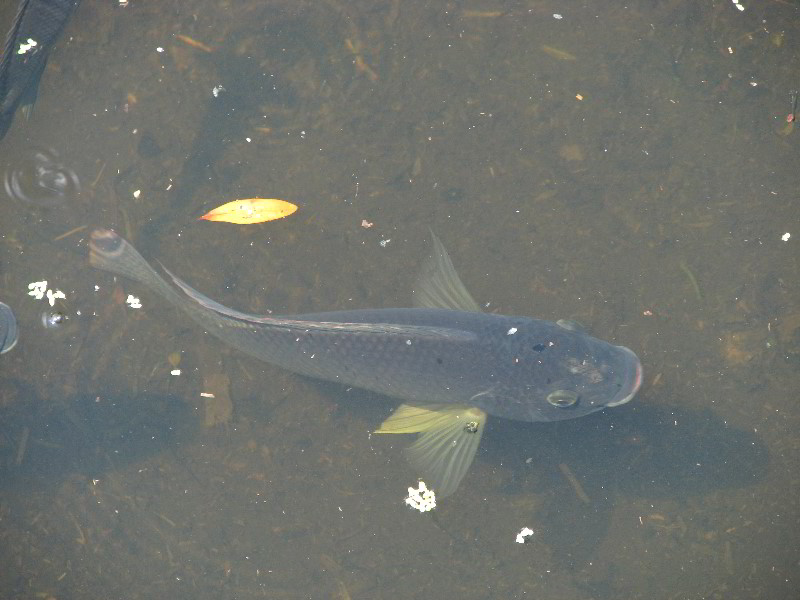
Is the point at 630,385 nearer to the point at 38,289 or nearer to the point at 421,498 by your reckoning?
the point at 421,498

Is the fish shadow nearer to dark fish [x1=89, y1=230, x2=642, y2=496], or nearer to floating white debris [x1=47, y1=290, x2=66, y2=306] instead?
dark fish [x1=89, y1=230, x2=642, y2=496]

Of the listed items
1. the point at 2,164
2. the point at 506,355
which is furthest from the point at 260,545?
the point at 2,164

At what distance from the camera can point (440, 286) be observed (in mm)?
4824

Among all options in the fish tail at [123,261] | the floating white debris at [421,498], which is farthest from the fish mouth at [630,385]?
the fish tail at [123,261]

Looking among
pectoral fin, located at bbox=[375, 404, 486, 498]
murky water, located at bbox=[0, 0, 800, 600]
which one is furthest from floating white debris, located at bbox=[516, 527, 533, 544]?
pectoral fin, located at bbox=[375, 404, 486, 498]

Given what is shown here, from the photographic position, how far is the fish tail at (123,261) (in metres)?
4.73

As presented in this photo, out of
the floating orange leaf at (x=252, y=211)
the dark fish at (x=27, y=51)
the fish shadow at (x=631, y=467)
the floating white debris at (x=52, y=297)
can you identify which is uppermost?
the dark fish at (x=27, y=51)

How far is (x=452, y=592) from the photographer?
192 inches

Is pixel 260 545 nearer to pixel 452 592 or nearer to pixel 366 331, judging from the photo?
pixel 452 592

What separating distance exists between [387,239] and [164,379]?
2.07 metres

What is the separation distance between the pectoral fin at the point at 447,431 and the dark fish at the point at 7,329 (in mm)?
2950

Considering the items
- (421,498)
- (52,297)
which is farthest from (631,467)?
(52,297)

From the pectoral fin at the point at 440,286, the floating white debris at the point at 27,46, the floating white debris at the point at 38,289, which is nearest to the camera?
the pectoral fin at the point at 440,286

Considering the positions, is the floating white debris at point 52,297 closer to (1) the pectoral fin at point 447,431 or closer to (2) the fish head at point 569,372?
(1) the pectoral fin at point 447,431
